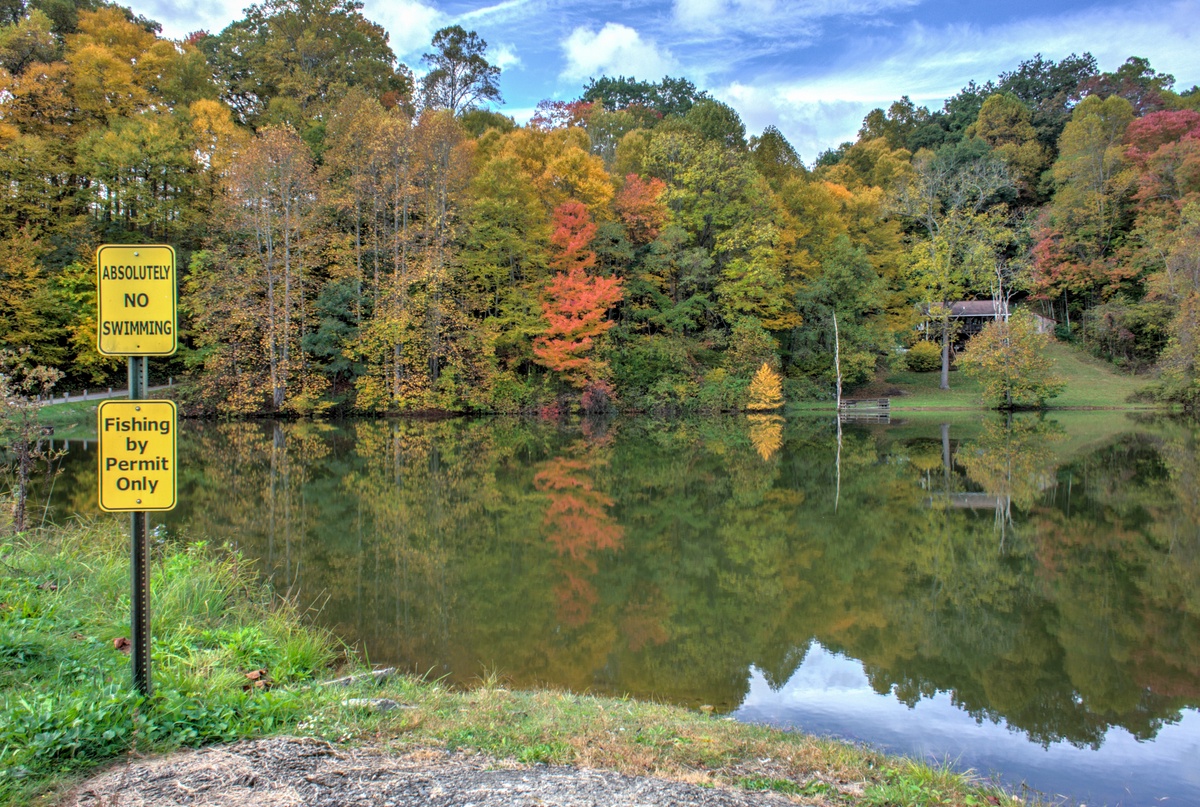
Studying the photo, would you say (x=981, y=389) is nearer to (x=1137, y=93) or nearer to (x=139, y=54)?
(x=1137, y=93)

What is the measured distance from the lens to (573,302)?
31562 millimetres

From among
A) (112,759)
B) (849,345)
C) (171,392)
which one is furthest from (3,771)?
(849,345)

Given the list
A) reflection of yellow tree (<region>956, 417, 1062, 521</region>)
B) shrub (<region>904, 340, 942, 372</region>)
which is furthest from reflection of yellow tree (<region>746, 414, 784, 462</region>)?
shrub (<region>904, 340, 942, 372</region>)

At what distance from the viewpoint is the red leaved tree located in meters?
31.5

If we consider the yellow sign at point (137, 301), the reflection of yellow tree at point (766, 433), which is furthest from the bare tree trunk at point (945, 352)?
the yellow sign at point (137, 301)

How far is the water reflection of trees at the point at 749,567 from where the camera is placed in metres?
6.25

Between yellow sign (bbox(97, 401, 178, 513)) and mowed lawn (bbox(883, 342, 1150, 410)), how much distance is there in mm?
34990

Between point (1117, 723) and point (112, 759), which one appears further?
point (1117, 723)

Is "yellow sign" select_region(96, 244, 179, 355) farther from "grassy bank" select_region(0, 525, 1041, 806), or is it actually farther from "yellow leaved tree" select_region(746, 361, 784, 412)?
"yellow leaved tree" select_region(746, 361, 784, 412)

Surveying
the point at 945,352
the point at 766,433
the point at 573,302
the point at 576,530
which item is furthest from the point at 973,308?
the point at 576,530

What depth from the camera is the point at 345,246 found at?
31.3 m

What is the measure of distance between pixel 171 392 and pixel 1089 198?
49.1 metres

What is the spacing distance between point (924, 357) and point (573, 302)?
822 inches

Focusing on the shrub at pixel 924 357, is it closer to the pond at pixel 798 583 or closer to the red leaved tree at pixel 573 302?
the red leaved tree at pixel 573 302
